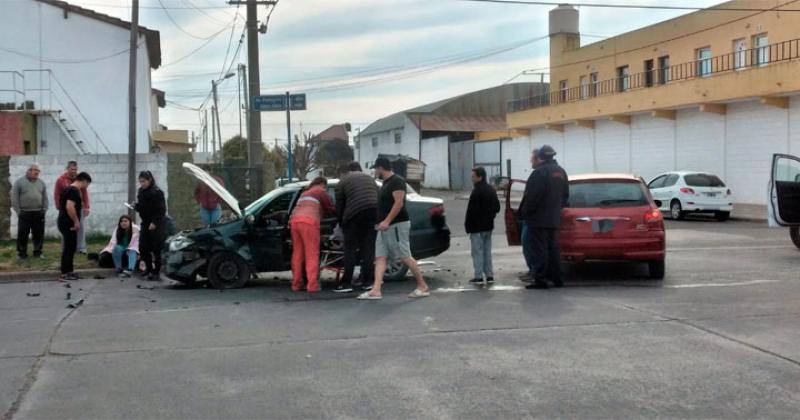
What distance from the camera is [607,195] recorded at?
10352 mm

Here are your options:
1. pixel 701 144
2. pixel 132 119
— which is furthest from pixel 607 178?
pixel 701 144

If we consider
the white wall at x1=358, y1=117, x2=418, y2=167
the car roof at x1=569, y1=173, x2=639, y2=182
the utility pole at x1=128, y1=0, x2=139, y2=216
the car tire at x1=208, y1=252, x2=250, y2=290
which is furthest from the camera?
the white wall at x1=358, y1=117, x2=418, y2=167

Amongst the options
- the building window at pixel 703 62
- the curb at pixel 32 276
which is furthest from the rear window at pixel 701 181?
the curb at pixel 32 276

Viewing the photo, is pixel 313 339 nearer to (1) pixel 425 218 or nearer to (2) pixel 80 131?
(1) pixel 425 218

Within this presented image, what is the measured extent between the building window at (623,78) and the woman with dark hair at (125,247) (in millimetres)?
29481

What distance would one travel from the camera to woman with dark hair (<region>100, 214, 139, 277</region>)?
1212 cm

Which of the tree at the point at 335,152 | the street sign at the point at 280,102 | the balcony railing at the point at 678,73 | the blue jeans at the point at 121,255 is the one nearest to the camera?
the blue jeans at the point at 121,255

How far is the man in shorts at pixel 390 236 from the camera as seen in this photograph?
910 centimetres

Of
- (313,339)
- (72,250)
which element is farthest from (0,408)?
(72,250)

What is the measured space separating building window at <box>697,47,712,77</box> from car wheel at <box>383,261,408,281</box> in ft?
79.2

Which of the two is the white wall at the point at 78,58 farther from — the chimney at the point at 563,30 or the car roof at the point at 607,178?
the chimney at the point at 563,30

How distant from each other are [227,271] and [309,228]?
1525 mm

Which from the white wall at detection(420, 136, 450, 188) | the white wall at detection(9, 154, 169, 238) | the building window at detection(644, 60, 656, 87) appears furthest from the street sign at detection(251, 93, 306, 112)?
the white wall at detection(420, 136, 450, 188)

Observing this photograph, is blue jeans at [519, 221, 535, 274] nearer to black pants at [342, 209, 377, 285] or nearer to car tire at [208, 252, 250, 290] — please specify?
black pants at [342, 209, 377, 285]
